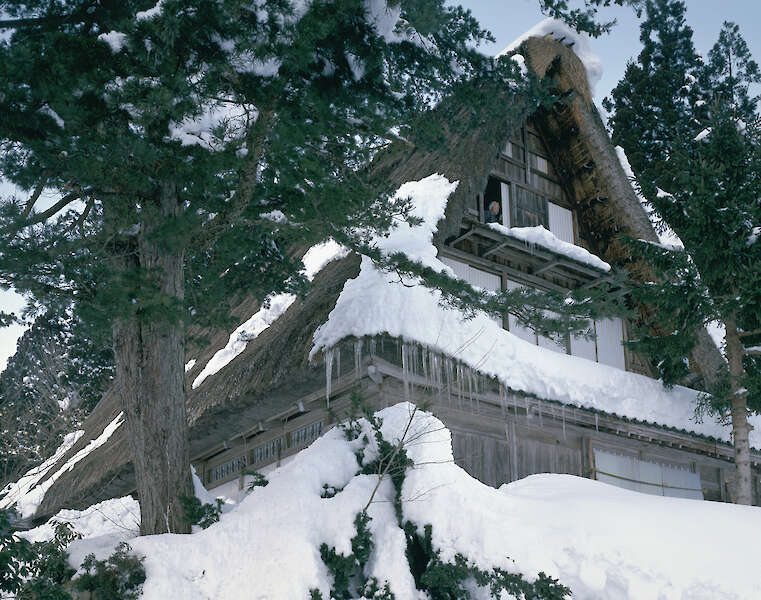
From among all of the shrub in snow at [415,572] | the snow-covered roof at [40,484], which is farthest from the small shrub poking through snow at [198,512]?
the snow-covered roof at [40,484]

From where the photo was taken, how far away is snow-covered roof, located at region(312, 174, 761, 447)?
7.64 metres

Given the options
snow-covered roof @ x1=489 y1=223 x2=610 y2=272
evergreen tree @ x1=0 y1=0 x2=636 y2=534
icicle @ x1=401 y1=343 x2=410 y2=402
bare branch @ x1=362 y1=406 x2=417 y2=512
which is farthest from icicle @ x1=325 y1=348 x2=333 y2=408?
snow-covered roof @ x1=489 y1=223 x2=610 y2=272

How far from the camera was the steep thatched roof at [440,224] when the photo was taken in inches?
301

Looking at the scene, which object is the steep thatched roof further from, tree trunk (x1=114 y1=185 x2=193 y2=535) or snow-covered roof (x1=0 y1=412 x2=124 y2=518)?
tree trunk (x1=114 y1=185 x2=193 y2=535)

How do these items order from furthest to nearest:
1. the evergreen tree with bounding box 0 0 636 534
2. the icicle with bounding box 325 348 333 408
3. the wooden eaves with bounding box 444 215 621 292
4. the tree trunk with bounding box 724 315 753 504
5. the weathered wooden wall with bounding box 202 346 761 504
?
the wooden eaves with bounding box 444 215 621 292
the tree trunk with bounding box 724 315 753 504
the weathered wooden wall with bounding box 202 346 761 504
the icicle with bounding box 325 348 333 408
the evergreen tree with bounding box 0 0 636 534

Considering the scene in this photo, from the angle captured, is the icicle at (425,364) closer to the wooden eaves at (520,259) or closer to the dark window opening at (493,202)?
the wooden eaves at (520,259)

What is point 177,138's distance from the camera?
18.7 feet

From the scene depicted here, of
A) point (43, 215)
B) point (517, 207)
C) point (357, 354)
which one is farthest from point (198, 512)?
point (517, 207)

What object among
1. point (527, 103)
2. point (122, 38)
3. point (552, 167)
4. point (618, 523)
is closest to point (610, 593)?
point (618, 523)

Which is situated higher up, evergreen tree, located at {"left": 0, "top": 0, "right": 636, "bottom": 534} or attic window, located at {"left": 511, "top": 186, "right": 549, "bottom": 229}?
attic window, located at {"left": 511, "top": 186, "right": 549, "bottom": 229}

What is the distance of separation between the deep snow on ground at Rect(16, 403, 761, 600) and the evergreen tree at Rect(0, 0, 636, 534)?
2.17 feet

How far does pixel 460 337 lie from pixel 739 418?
3689mm

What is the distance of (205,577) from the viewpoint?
532cm

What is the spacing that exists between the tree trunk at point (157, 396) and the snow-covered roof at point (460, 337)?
1761mm
